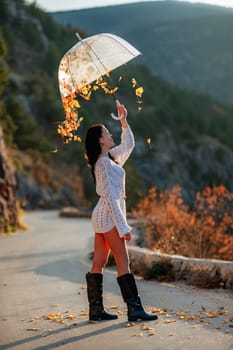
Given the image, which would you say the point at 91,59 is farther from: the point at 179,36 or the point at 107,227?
the point at 179,36

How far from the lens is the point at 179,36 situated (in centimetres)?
15550

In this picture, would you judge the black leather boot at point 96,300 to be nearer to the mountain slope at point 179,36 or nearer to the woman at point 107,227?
the woman at point 107,227

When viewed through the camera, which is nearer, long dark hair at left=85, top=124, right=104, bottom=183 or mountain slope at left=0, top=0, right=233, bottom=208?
long dark hair at left=85, top=124, right=104, bottom=183

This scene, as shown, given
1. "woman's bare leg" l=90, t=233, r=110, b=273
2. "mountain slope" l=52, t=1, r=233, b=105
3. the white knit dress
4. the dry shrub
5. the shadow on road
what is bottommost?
the dry shrub

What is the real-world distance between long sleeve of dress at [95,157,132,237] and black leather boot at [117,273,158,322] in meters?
0.47

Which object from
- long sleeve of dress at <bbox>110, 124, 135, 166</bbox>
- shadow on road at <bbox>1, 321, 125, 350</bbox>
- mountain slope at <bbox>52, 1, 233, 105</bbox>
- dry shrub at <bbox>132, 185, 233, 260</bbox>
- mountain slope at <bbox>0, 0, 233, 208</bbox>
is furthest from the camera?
mountain slope at <bbox>52, 1, 233, 105</bbox>

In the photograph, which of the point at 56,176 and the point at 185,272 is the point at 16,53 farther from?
the point at 185,272

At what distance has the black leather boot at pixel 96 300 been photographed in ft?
21.0

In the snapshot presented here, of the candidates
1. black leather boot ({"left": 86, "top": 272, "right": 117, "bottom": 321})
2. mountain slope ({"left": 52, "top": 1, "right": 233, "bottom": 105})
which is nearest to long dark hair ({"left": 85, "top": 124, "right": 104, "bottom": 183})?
black leather boot ({"left": 86, "top": 272, "right": 117, "bottom": 321})

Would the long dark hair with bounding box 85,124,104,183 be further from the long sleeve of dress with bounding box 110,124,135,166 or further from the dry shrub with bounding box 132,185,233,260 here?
the dry shrub with bounding box 132,185,233,260

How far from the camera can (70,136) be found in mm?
6836

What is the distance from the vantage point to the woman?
20.7ft

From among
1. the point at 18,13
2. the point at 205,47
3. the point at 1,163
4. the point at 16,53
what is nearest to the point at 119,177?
the point at 1,163

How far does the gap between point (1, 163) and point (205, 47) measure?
132675 millimetres
